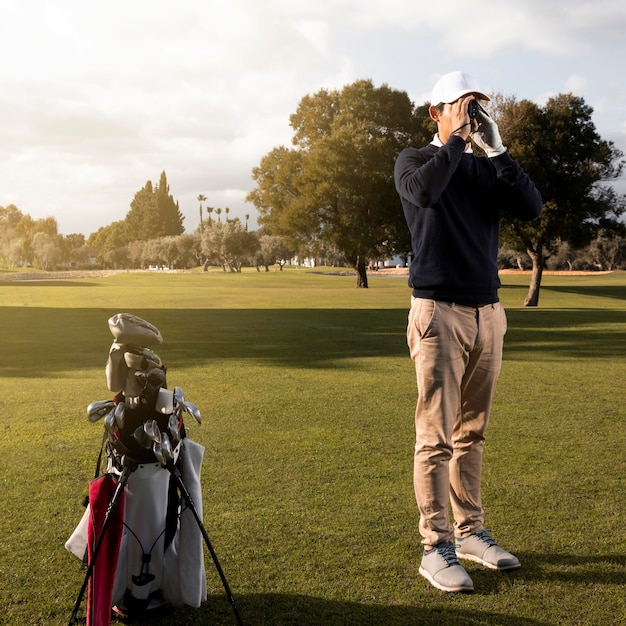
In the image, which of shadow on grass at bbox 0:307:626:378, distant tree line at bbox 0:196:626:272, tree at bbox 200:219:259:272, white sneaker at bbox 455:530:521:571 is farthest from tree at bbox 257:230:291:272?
white sneaker at bbox 455:530:521:571

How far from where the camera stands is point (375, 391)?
9695mm

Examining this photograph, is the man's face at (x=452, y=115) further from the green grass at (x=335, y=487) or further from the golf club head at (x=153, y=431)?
the green grass at (x=335, y=487)

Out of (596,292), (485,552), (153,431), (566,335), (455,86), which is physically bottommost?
(596,292)

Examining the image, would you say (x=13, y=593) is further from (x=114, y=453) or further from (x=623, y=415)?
(x=623, y=415)

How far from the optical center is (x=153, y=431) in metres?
3.11

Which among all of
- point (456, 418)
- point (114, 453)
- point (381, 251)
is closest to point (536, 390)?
point (456, 418)

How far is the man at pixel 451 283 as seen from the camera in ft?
12.1

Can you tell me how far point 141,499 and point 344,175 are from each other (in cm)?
4069

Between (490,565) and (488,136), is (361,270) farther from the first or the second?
(488,136)

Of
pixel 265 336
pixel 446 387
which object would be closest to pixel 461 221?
pixel 446 387

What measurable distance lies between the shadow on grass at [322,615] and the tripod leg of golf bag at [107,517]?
444mm

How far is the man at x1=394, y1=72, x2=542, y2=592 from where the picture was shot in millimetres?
3686

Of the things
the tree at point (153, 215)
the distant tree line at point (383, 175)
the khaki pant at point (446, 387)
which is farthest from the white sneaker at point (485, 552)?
the tree at point (153, 215)

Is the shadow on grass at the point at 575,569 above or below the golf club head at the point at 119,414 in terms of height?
below
